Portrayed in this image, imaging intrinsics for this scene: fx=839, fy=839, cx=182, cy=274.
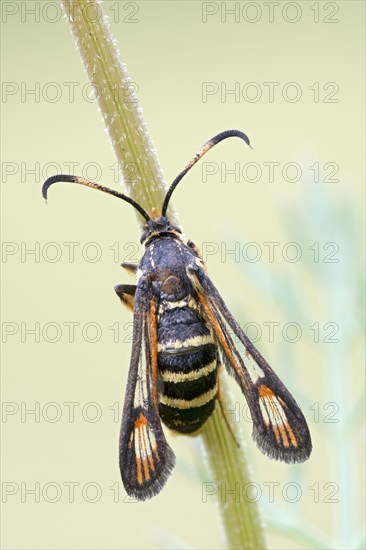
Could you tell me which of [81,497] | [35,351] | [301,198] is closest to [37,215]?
[35,351]

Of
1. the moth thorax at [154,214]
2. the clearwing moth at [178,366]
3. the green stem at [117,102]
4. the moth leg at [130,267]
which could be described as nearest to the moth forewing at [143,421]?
the clearwing moth at [178,366]

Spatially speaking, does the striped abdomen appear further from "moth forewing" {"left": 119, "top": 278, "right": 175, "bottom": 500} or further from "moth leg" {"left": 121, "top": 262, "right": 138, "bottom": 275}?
"moth leg" {"left": 121, "top": 262, "right": 138, "bottom": 275}

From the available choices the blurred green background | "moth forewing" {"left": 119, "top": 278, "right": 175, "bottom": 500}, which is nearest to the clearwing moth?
"moth forewing" {"left": 119, "top": 278, "right": 175, "bottom": 500}

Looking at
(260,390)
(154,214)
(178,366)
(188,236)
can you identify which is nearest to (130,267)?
(178,366)

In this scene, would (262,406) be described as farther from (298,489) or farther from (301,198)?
(301,198)

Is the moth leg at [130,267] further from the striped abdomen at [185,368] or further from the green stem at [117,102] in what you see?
the green stem at [117,102]

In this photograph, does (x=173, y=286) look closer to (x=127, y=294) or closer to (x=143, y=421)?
(x=127, y=294)

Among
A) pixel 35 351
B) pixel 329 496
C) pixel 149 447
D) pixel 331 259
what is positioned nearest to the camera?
pixel 149 447
